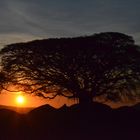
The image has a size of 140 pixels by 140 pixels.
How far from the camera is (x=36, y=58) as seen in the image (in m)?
47.0

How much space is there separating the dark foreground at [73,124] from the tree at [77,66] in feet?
29.4

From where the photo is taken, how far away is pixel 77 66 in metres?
45.6

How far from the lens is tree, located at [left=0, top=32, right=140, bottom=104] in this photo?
149ft

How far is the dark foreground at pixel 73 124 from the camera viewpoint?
101ft

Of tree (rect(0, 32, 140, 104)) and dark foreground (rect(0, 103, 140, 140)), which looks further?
tree (rect(0, 32, 140, 104))

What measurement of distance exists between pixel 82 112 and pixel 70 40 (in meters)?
12.3

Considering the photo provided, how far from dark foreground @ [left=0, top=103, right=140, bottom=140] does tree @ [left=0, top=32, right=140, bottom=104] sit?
29.4 ft

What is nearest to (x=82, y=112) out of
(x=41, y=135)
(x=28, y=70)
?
(x=41, y=135)

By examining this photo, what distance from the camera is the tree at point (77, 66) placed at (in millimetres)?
45562

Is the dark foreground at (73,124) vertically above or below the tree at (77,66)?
below

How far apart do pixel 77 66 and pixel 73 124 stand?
519 inches

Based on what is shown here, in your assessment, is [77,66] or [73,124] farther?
[77,66]

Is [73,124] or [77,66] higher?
[77,66]

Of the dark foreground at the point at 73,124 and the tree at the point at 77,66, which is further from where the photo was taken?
the tree at the point at 77,66
